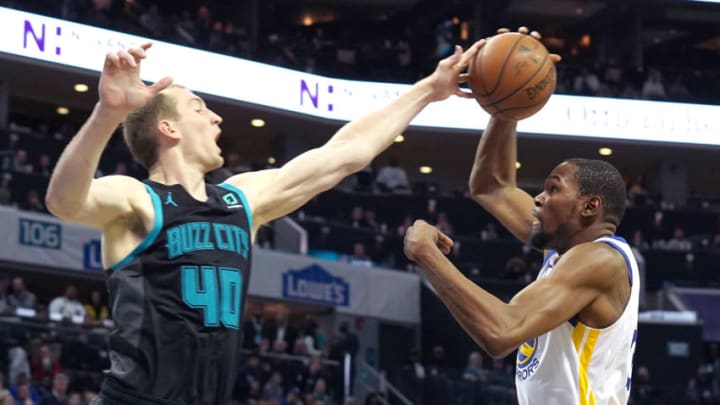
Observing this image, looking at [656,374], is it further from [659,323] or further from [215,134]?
[215,134]

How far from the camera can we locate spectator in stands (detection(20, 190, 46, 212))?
21.4 meters

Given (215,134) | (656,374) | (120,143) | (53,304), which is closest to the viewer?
(215,134)

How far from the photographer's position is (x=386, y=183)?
2930 centimetres

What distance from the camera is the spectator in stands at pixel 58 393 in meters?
15.0

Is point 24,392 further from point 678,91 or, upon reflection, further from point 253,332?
point 678,91

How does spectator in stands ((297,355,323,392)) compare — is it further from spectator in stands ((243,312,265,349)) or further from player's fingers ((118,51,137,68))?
player's fingers ((118,51,137,68))

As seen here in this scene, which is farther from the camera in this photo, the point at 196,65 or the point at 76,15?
the point at 196,65

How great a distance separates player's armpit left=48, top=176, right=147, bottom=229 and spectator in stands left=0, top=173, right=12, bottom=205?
1715cm

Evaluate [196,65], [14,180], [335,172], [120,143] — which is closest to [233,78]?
[196,65]

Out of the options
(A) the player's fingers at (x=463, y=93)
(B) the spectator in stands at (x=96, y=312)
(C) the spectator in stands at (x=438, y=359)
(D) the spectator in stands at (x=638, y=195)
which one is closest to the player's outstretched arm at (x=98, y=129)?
(A) the player's fingers at (x=463, y=93)

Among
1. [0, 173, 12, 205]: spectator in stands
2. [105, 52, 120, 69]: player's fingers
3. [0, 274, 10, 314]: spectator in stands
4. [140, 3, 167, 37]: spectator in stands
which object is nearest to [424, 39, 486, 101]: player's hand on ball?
[105, 52, 120, 69]: player's fingers

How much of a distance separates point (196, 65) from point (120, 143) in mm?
2387

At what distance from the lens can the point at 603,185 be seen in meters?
5.18

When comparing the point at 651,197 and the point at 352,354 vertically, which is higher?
the point at 651,197
